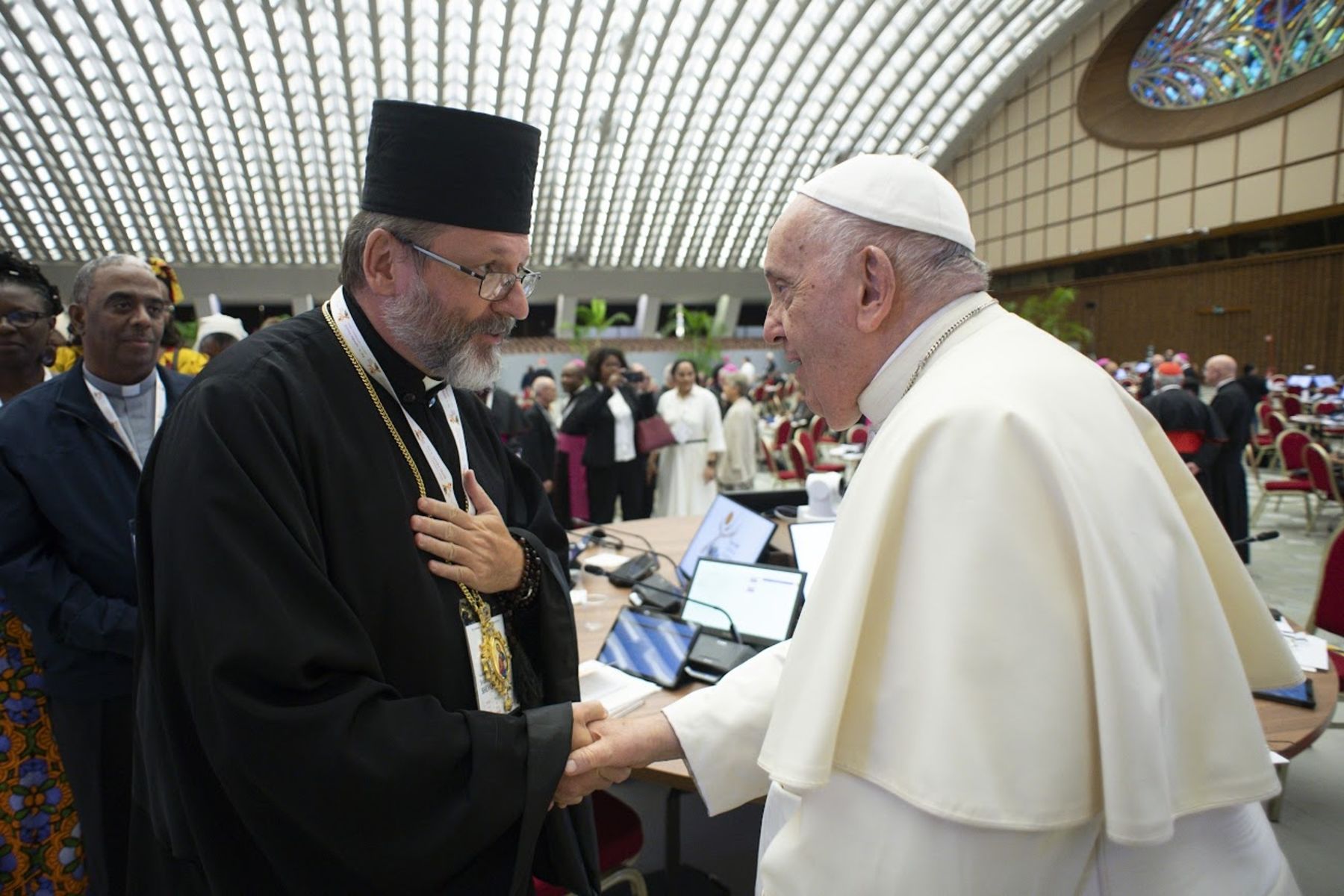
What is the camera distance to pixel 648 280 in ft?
123

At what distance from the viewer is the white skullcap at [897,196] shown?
3.96 ft

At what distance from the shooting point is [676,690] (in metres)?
2.06

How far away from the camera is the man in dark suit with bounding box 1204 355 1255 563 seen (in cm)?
627

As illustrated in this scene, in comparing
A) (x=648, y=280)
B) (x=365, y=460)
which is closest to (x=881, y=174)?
(x=365, y=460)

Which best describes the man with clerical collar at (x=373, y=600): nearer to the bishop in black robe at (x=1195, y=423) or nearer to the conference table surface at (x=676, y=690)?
the conference table surface at (x=676, y=690)

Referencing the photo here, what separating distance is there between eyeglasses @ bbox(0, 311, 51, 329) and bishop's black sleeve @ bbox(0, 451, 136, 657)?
85cm

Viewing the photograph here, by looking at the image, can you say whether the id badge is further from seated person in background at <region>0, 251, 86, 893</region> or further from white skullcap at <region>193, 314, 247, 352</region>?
white skullcap at <region>193, 314, 247, 352</region>

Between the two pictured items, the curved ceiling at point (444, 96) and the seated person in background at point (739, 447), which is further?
the curved ceiling at point (444, 96)

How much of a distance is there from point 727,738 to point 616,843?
0.78 m

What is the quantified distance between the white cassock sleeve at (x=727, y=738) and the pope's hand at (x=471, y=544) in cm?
42

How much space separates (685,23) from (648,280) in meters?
14.8

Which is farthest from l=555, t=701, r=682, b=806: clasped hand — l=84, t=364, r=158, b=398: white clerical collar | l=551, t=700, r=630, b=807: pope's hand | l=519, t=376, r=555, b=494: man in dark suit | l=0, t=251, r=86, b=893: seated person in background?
l=519, t=376, r=555, b=494: man in dark suit

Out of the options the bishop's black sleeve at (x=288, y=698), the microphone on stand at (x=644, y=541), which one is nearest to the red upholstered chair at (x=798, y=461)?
the microphone on stand at (x=644, y=541)

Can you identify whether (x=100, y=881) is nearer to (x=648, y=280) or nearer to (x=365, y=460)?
(x=365, y=460)
